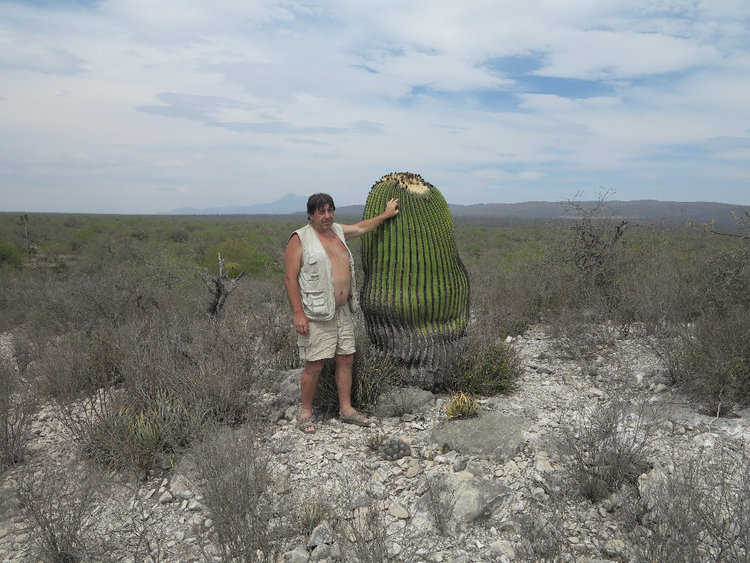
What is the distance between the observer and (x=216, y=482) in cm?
293

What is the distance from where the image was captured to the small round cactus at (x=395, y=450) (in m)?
3.89

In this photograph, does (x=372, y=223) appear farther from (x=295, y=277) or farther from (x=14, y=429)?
(x=14, y=429)

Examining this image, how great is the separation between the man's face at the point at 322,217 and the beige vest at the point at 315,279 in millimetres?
106

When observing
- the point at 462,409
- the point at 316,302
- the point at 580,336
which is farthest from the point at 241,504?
the point at 580,336

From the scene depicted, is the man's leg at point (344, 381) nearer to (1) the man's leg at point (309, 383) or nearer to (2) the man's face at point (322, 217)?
(1) the man's leg at point (309, 383)

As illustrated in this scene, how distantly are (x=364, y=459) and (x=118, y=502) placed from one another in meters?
1.81

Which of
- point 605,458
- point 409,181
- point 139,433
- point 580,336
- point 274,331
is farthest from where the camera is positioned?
point 274,331

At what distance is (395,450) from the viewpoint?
12.9ft

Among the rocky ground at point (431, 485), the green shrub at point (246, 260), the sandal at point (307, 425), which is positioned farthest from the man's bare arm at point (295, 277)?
the green shrub at point (246, 260)

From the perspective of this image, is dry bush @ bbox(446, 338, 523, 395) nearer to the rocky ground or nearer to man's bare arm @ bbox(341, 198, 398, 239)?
the rocky ground

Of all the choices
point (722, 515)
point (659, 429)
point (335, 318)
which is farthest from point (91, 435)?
point (659, 429)

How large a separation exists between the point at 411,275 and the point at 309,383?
1.42 m

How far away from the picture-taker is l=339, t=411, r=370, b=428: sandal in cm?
442

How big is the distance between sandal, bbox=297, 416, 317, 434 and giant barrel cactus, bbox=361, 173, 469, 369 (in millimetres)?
1067
